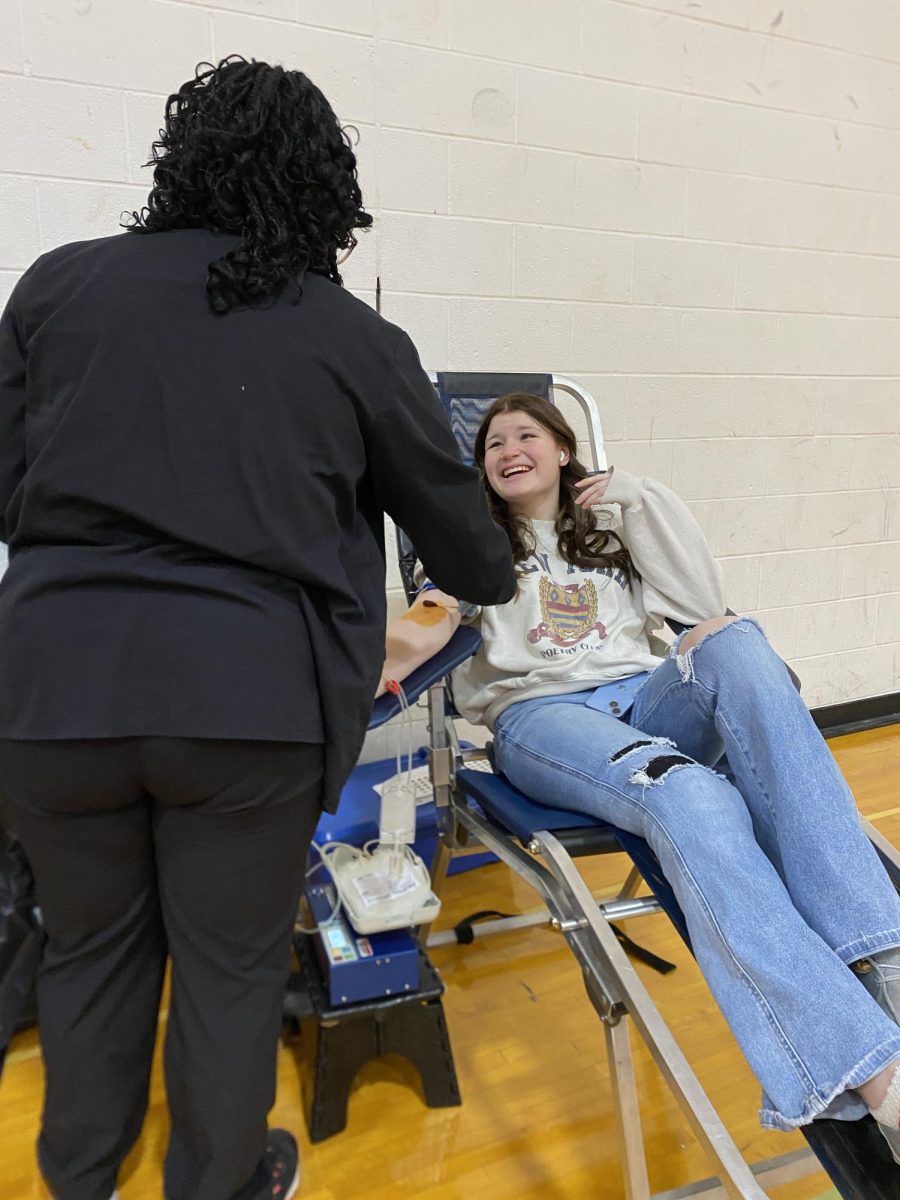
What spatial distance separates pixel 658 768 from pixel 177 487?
0.73 metres

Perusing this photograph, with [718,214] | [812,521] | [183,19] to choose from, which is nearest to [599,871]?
[812,521]

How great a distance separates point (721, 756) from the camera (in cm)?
134

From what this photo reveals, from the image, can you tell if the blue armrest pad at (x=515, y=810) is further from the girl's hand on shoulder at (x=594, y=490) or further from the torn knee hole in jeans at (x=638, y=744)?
the girl's hand on shoulder at (x=594, y=490)

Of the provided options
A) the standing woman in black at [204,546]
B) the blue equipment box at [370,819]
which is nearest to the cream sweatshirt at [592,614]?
the blue equipment box at [370,819]

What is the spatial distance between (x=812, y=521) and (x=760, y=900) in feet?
6.41

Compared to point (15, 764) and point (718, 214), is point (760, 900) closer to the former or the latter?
point (15, 764)

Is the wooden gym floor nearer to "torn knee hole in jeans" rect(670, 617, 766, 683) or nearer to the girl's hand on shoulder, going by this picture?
"torn knee hole in jeans" rect(670, 617, 766, 683)

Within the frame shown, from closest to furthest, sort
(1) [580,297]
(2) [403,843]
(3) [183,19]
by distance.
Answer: (2) [403,843]
(3) [183,19]
(1) [580,297]

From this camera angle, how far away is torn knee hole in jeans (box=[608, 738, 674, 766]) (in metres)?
1.21

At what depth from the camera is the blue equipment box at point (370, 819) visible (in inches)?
67.3

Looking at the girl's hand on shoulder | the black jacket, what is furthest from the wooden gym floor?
the girl's hand on shoulder

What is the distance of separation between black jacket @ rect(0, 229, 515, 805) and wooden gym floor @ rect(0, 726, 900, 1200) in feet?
2.52

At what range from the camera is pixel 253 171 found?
0.81m

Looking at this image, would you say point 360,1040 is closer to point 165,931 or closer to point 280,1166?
point 280,1166
